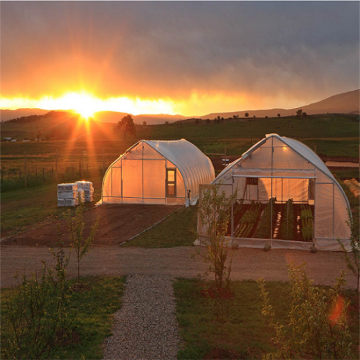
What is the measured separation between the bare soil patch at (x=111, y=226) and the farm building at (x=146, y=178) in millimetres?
875

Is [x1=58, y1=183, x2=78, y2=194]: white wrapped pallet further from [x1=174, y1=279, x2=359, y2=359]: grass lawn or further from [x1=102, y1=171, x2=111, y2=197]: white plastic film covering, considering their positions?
[x1=174, y1=279, x2=359, y2=359]: grass lawn

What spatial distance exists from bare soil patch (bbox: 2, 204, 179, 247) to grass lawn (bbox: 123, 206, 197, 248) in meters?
0.53

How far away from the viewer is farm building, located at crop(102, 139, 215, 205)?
24.5 meters

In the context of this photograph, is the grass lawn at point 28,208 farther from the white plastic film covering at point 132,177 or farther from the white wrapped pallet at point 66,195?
the white plastic film covering at point 132,177

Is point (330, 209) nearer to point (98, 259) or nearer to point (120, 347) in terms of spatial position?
point (98, 259)

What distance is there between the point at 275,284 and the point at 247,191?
13.5 metres

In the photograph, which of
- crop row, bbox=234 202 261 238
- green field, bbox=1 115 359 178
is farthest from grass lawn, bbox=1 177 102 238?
green field, bbox=1 115 359 178

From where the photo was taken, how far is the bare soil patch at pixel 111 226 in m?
15.8

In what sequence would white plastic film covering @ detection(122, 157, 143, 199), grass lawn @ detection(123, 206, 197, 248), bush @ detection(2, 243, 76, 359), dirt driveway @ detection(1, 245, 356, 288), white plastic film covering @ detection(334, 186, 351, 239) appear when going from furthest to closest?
1. white plastic film covering @ detection(122, 157, 143, 199)
2. grass lawn @ detection(123, 206, 197, 248)
3. white plastic film covering @ detection(334, 186, 351, 239)
4. dirt driveway @ detection(1, 245, 356, 288)
5. bush @ detection(2, 243, 76, 359)

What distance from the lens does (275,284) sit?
34.9 feet

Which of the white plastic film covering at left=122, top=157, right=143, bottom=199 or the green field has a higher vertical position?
the green field

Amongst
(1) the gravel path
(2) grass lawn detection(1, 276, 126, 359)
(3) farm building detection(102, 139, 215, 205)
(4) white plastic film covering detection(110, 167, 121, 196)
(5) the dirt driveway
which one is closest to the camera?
(1) the gravel path

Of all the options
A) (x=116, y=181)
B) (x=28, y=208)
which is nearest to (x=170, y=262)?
(x=28, y=208)

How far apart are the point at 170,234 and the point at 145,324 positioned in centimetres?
867
